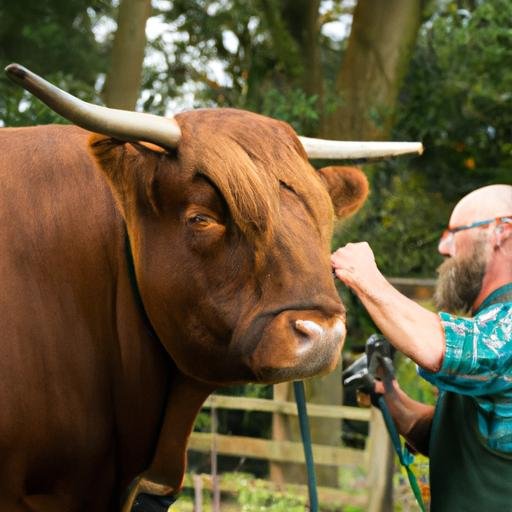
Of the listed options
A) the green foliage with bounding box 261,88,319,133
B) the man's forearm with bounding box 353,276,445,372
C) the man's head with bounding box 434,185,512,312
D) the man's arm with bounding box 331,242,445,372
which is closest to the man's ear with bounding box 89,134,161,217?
the man's arm with bounding box 331,242,445,372

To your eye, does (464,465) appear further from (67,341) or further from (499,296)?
(67,341)

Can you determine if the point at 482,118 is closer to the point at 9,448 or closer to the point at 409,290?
the point at 409,290

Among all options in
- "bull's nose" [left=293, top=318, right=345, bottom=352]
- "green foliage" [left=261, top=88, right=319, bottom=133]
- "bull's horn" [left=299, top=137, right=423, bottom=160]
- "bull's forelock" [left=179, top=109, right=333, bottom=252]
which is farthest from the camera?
"green foliage" [left=261, top=88, right=319, bottom=133]

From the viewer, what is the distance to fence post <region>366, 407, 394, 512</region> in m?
6.39

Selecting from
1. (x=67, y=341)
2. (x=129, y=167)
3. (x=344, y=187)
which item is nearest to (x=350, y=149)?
(x=344, y=187)

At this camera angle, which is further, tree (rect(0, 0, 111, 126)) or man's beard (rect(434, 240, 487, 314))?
tree (rect(0, 0, 111, 126))

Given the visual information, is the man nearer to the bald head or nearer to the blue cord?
the bald head

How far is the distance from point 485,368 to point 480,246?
603 mm

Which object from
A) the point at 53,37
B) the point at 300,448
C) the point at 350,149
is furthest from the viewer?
the point at 53,37

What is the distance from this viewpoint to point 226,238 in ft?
9.62

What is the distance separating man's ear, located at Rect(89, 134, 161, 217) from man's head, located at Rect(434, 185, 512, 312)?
4.19ft

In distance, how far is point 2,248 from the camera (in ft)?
10.0

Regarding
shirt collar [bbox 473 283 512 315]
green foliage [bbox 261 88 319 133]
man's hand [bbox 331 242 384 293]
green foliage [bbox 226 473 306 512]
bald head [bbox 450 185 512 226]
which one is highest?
green foliage [bbox 261 88 319 133]

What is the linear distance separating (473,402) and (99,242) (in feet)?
4.73
